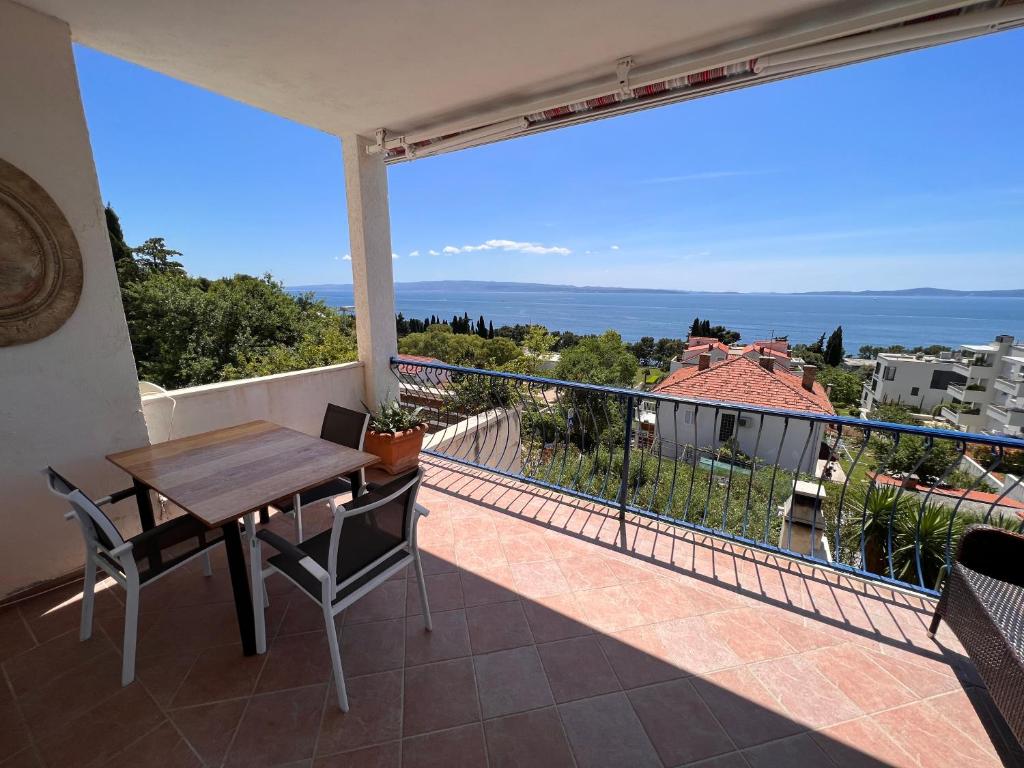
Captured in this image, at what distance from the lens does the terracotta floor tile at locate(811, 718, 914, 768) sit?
1.24 m

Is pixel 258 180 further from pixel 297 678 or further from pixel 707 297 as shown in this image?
pixel 707 297

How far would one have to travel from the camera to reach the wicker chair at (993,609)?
1180 mm

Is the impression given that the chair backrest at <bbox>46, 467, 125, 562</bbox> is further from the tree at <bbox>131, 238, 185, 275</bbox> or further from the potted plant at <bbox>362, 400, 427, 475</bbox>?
the tree at <bbox>131, 238, 185, 275</bbox>

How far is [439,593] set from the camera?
1.98 metres

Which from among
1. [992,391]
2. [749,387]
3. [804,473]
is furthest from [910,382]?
[804,473]

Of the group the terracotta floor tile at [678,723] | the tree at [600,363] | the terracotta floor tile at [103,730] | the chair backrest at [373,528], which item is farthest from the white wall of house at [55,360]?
the tree at [600,363]

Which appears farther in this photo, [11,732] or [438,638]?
[438,638]

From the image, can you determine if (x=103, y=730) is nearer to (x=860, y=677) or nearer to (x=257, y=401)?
(x=257, y=401)

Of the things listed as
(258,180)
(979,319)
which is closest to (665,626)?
(258,180)

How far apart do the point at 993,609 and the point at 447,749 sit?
6.30 ft

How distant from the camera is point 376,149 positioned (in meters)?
3.17

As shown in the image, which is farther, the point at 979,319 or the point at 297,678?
the point at 979,319

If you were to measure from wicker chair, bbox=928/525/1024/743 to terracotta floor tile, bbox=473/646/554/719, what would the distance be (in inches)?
55.2

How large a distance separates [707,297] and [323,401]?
462 feet
